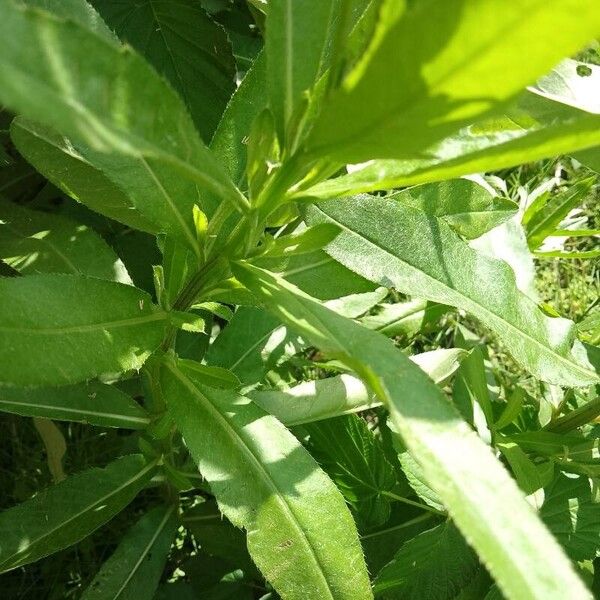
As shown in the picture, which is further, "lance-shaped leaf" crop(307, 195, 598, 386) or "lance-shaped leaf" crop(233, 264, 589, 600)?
"lance-shaped leaf" crop(307, 195, 598, 386)

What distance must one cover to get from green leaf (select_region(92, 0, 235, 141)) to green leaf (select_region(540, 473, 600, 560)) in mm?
1007

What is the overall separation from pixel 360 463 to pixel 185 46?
90cm

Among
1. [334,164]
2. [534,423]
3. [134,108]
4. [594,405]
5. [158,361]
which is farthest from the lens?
[534,423]

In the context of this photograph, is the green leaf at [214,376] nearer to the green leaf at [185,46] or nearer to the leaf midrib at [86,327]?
the leaf midrib at [86,327]

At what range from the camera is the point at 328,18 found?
0.90m

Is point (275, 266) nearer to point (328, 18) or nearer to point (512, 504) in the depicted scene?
point (328, 18)

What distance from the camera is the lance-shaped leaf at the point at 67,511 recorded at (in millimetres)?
1317

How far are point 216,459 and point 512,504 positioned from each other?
19.7 inches

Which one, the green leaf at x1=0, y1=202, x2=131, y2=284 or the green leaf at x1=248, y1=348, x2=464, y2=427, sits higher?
the green leaf at x1=0, y1=202, x2=131, y2=284

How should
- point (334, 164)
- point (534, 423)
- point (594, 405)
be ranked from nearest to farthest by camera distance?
point (334, 164)
point (594, 405)
point (534, 423)

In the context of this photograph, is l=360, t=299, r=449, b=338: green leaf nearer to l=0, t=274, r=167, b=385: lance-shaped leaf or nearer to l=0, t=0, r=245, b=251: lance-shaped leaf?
l=0, t=274, r=167, b=385: lance-shaped leaf

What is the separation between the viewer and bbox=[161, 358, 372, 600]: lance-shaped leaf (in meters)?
1.09

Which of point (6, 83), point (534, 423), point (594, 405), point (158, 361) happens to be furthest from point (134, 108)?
point (534, 423)

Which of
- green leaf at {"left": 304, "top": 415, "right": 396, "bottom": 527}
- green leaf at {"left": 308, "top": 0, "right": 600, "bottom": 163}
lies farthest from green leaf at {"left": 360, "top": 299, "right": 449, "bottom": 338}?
green leaf at {"left": 308, "top": 0, "right": 600, "bottom": 163}
